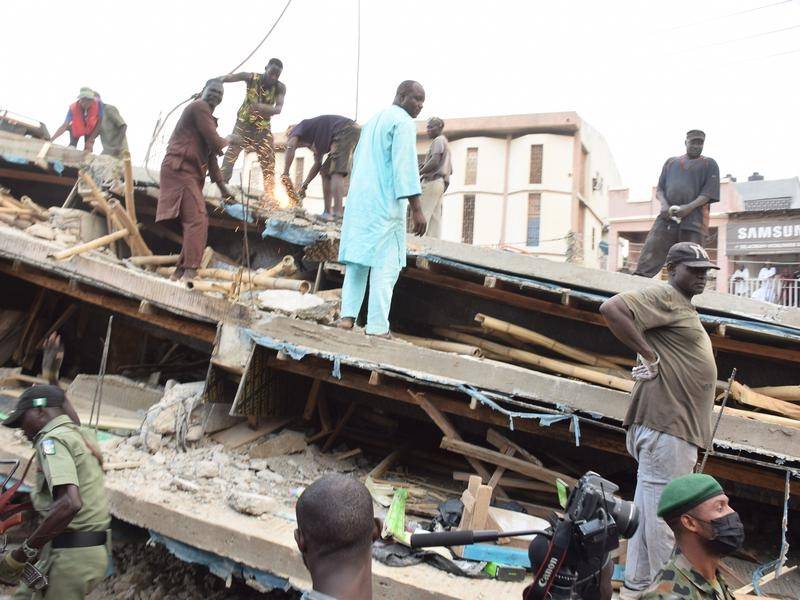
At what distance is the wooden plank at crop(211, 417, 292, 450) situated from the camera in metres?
5.74

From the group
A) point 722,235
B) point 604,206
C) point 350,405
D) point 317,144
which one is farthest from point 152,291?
point 604,206

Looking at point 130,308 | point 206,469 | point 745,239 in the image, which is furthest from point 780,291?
point 206,469

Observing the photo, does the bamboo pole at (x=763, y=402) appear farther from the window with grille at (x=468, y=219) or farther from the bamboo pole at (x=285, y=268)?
the window with grille at (x=468, y=219)

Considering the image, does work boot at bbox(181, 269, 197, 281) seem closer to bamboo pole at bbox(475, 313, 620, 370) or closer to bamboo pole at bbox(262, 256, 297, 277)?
bamboo pole at bbox(262, 256, 297, 277)

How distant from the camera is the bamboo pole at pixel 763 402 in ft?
16.6

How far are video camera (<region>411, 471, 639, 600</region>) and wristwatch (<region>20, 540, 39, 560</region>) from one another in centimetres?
289

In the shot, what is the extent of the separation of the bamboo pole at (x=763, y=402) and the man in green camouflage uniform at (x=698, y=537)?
3.20 metres

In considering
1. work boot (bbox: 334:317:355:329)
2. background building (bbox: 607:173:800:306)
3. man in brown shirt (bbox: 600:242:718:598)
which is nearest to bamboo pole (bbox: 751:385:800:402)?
man in brown shirt (bbox: 600:242:718:598)

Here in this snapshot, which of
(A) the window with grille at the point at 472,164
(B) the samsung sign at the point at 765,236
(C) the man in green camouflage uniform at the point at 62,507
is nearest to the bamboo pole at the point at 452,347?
(C) the man in green camouflage uniform at the point at 62,507

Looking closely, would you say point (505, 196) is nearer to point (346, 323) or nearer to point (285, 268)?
point (285, 268)

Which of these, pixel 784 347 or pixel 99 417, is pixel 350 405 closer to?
pixel 99 417

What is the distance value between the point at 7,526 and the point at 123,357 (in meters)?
4.55

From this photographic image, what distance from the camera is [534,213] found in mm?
28641

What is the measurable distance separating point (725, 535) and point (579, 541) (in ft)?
2.41
